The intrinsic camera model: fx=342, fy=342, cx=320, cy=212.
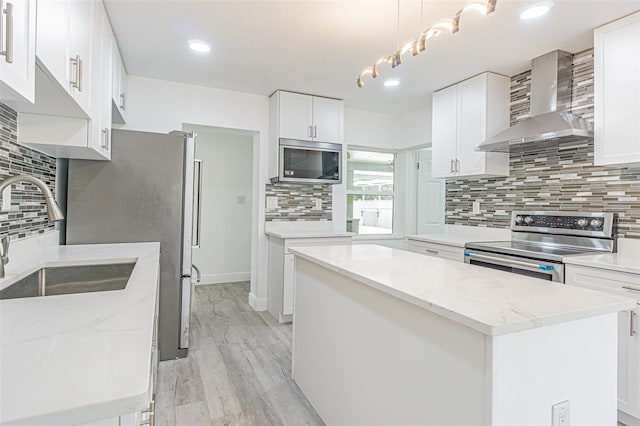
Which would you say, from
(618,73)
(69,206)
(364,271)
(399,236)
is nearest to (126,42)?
(69,206)

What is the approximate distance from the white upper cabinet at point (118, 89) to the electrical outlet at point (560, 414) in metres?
2.94

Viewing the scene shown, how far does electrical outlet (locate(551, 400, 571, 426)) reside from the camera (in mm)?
987

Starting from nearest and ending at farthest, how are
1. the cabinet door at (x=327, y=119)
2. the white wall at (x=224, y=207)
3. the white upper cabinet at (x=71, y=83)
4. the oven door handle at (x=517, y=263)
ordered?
the white upper cabinet at (x=71, y=83), the oven door handle at (x=517, y=263), the cabinet door at (x=327, y=119), the white wall at (x=224, y=207)

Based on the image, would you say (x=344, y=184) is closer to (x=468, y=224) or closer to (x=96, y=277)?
(x=468, y=224)

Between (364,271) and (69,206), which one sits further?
(69,206)

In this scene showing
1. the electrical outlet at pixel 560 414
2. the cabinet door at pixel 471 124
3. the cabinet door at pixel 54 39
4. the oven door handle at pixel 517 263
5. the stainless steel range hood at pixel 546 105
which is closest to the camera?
the electrical outlet at pixel 560 414

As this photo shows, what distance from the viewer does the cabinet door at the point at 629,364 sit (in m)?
1.84

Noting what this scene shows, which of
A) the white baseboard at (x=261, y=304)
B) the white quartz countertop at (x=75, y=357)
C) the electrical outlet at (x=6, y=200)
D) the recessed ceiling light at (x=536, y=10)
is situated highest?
the recessed ceiling light at (x=536, y=10)

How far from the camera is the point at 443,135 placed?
353 cm

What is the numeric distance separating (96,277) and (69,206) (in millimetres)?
905

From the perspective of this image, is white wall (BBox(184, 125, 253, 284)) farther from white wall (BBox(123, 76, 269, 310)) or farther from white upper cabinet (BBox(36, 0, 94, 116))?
white upper cabinet (BBox(36, 0, 94, 116))

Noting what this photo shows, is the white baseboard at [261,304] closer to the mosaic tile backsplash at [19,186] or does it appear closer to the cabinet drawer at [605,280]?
the mosaic tile backsplash at [19,186]

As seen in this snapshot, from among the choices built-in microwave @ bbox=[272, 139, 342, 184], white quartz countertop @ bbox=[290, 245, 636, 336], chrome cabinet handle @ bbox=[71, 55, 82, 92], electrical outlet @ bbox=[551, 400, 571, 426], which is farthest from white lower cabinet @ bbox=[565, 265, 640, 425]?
chrome cabinet handle @ bbox=[71, 55, 82, 92]

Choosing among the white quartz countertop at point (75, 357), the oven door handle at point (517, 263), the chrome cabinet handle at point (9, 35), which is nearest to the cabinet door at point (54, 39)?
the chrome cabinet handle at point (9, 35)
